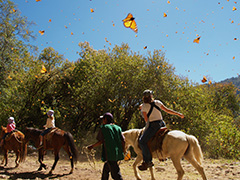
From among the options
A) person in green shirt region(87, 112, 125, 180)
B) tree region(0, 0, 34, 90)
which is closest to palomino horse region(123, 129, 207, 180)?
person in green shirt region(87, 112, 125, 180)

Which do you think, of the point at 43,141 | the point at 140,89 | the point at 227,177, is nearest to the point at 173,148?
the point at 227,177

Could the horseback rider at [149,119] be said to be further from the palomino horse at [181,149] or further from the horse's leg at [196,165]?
the horse's leg at [196,165]

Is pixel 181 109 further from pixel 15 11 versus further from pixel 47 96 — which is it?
pixel 15 11

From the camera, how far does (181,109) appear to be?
48.3 feet

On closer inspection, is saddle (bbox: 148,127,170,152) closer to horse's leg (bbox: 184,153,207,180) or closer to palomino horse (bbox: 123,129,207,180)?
palomino horse (bbox: 123,129,207,180)

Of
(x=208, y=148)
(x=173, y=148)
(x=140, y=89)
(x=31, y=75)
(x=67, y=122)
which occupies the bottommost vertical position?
(x=208, y=148)

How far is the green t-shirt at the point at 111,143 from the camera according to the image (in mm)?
4051

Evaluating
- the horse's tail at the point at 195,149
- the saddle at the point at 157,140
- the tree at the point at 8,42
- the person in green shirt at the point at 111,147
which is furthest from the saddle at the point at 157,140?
the tree at the point at 8,42

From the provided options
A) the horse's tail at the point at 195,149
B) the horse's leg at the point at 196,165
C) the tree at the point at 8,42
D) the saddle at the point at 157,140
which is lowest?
the horse's leg at the point at 196,165

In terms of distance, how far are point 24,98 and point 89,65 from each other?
6.33 m

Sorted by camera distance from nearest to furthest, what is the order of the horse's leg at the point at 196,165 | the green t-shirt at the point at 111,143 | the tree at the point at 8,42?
the green t-shirt at the point at 111,143, the horse's leg at the point at 196,165, the tree at the point at 8,42

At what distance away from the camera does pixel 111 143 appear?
4.09m

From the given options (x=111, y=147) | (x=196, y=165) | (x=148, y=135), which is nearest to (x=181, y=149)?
(x=196, y=165)

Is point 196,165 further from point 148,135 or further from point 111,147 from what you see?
point 111,147
